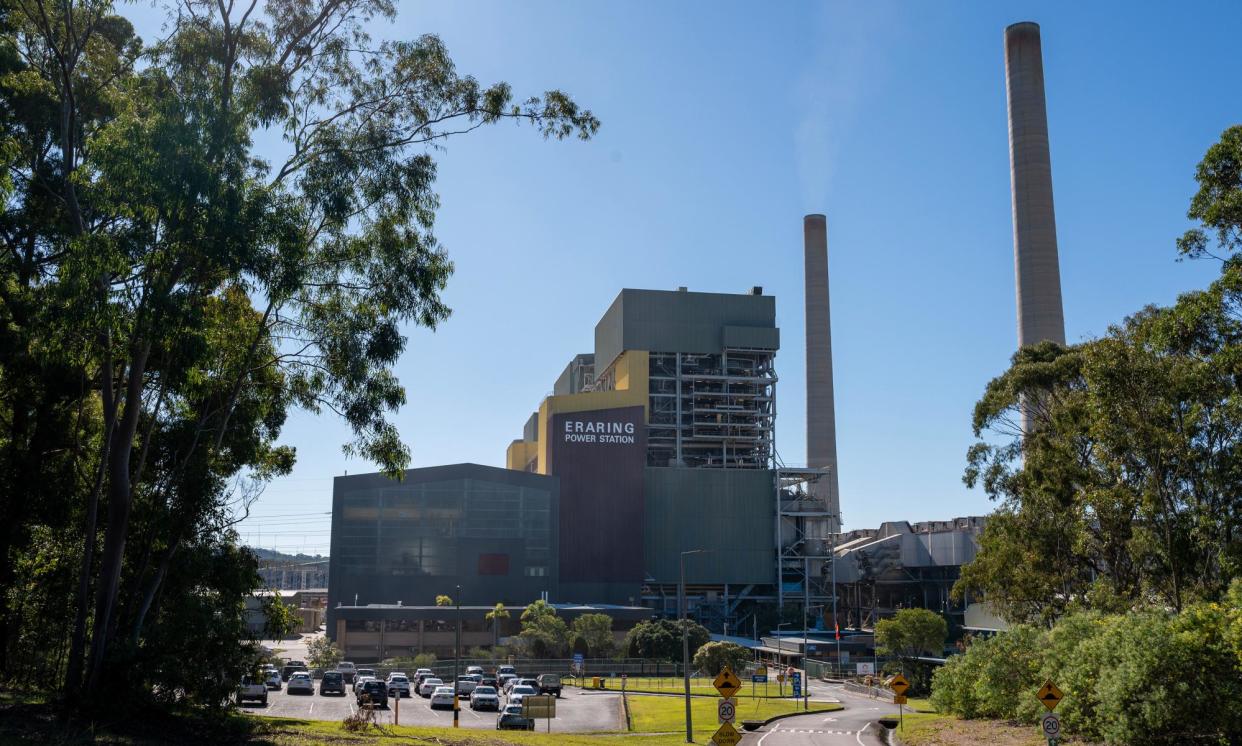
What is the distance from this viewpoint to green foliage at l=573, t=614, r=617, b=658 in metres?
89.6

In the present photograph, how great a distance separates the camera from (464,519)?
113 metres

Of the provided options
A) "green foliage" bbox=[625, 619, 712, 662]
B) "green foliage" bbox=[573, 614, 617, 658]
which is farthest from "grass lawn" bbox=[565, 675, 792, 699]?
"green foliage" bbox=[573, 614, 617, 658]

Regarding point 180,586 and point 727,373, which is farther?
point 727,373

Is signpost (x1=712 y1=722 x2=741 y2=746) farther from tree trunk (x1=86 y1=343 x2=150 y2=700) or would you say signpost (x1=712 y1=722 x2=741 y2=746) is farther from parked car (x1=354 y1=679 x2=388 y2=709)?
parked car (x1=354 y1=679 x2=388 y2=709)

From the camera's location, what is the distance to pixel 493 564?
4429 inches

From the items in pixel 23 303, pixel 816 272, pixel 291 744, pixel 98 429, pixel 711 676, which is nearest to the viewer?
pixel 291 744

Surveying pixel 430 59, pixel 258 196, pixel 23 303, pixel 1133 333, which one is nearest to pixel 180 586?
pixel 23 303

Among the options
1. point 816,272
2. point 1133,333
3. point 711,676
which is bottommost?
point 711,676

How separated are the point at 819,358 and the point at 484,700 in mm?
80393

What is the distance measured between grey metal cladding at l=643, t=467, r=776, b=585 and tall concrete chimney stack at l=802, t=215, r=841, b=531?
787 centimetres

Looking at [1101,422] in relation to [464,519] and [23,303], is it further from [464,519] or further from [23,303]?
[464,519]

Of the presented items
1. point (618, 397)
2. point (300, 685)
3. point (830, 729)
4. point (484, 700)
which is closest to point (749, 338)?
A: point (618, 397)

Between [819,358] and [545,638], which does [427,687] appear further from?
[819,358]

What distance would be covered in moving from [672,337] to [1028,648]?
91266mm
